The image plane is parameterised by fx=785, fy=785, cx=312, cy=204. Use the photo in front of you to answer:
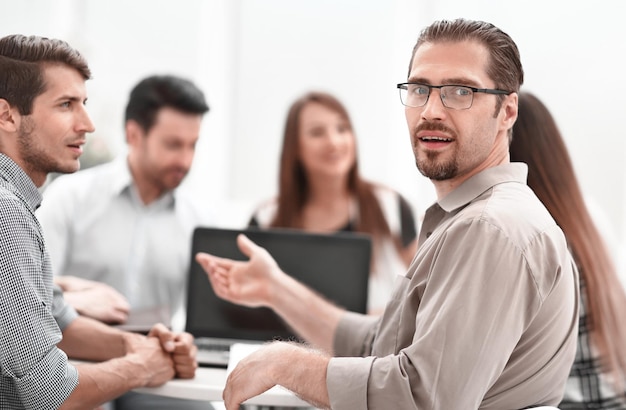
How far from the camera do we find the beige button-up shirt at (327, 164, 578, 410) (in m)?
1.35

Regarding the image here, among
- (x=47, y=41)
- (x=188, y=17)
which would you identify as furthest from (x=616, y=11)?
(x=47, y=41)

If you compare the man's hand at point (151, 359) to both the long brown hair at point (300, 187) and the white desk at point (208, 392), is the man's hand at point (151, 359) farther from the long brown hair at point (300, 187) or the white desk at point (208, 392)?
the long brown hair at point (300, 187)

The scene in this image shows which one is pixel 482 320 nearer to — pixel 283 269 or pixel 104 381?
pixel 104 381

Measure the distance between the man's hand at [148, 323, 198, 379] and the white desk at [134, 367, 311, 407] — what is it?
2 cm

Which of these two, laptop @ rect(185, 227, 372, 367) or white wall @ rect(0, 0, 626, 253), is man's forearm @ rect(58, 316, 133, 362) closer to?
laptop @ rect(185, 227, 372, 367)

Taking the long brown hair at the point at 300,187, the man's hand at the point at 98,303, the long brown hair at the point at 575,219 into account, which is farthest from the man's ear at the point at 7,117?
the long brown hair at the point at 300,187

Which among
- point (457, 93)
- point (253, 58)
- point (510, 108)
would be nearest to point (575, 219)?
point (510, 108)

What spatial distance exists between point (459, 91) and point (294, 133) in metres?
1.77

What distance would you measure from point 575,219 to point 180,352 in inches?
42.3

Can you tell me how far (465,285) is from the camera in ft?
4.49

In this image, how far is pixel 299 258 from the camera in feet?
8.17

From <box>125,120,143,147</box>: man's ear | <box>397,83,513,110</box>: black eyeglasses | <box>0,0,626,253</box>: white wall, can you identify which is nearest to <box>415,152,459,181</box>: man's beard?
<box>397,83,513,110</box>: black eyeglasses

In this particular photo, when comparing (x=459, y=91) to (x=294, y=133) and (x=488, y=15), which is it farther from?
(x=488, y=15)

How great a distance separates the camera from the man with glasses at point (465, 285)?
136cm
